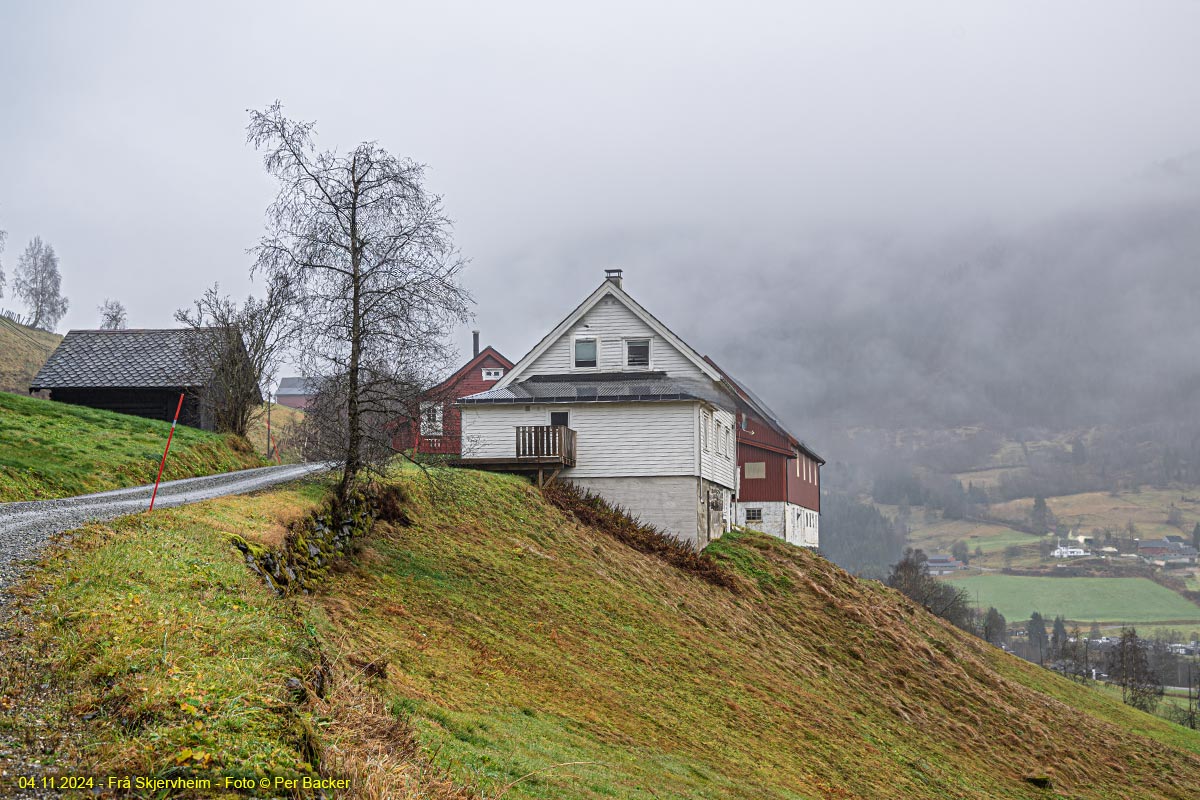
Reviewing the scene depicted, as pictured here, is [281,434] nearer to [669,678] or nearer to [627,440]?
[627,440]

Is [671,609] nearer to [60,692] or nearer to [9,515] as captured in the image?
[9,515]

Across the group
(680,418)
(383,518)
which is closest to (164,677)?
(383,518)

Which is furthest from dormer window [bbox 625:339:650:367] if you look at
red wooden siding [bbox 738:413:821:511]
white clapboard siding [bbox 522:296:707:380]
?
red wooden siding [bbox 738:413:821:511]

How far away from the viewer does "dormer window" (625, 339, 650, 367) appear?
39.5 meters

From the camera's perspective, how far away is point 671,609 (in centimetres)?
2473

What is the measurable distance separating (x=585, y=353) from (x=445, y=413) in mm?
8898

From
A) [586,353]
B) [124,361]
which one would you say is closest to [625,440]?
[586,353]

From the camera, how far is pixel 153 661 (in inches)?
332

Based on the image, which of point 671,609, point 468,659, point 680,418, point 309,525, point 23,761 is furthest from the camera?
point 680,418

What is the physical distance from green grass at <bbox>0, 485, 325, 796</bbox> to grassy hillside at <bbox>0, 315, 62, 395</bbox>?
7245 cm

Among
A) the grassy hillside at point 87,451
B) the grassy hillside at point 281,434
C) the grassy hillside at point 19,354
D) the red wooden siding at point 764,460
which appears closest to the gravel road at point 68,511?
the grassy hillside at point 87,451

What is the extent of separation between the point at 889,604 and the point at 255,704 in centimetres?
3272

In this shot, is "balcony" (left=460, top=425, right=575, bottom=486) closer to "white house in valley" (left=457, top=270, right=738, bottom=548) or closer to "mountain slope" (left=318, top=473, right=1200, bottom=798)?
"white house in valley" (left=457, top=270, right=738, bottom=548)

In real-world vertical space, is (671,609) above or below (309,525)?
below
